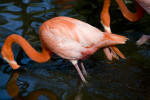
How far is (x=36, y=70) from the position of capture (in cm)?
502

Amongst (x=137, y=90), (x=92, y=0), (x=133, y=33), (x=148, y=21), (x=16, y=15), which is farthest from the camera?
(x=92, y=0)

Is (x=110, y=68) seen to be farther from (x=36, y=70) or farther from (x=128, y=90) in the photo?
(x=36, y=70)

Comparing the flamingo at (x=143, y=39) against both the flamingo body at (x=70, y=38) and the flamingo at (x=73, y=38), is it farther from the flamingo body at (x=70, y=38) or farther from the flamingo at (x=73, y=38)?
the flamingo body at (x=70, y=38)

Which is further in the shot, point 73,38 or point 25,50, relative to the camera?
point 25,50

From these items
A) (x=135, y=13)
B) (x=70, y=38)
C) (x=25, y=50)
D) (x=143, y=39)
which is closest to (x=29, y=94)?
(x=25, y=50)

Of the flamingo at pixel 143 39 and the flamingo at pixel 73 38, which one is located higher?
the flamingo at pixel 73 38

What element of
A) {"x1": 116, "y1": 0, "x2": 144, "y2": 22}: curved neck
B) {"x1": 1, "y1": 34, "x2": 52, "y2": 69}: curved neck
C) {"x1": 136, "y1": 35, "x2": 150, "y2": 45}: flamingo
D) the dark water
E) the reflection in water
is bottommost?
the reflection in water

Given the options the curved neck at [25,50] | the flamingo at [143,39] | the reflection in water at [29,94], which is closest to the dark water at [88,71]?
the reflection in water at [29,94]

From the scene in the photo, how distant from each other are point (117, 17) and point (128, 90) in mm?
3291

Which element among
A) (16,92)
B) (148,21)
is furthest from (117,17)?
(16,92)

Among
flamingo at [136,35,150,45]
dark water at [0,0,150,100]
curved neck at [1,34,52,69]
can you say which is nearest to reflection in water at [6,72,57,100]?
dark water at [0,0,150,100]

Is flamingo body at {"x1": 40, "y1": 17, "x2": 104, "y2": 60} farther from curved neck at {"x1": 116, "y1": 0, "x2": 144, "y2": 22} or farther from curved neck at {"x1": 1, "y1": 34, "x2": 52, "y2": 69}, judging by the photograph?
curved neck at {"x1": 116, "y1": 0, "x2": 144, "y2": 22}

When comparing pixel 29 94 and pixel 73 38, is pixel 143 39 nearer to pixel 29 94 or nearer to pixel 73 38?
pixel 73 38

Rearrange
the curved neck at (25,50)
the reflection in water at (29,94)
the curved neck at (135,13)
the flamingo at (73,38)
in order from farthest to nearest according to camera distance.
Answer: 1. the curved neck at (135,13)
2. the curved neck at (25,50)
3. the reflection in water at (29,94)
4. the flamingo at (73,38)
